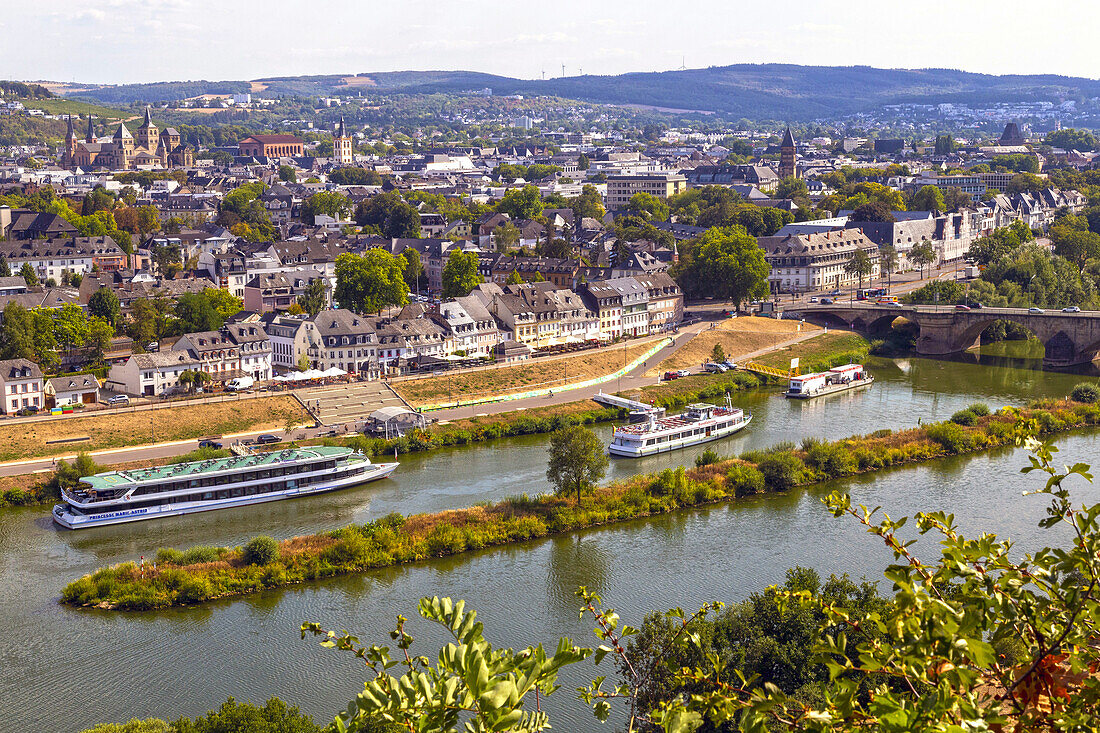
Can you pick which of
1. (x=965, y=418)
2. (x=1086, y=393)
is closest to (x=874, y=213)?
(x=1086, y=393)

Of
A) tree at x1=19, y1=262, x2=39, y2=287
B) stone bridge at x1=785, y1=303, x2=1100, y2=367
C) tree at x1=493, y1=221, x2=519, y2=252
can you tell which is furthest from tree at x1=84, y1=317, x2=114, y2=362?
stone bridge at x1=785, y1=303, x2=1100, y2=367

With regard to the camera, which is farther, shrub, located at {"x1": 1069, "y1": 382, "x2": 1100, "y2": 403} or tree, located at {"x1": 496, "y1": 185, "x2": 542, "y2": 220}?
tree, located at {"x1": 496, "y1": 185, "x2": 542, "y2": 220}

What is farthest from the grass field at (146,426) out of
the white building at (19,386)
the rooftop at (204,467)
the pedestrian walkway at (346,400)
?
the rooftop at (204,467)

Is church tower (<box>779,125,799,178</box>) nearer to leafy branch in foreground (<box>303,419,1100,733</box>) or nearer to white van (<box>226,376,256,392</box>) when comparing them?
white van (<box>226,376,256,392</box>)

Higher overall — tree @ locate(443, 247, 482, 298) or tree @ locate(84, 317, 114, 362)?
tree @ locate(443, 247, 482, 298)

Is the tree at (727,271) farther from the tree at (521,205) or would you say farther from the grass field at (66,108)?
the grass field at (66,108)

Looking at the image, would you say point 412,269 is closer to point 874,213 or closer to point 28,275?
point 28,275
